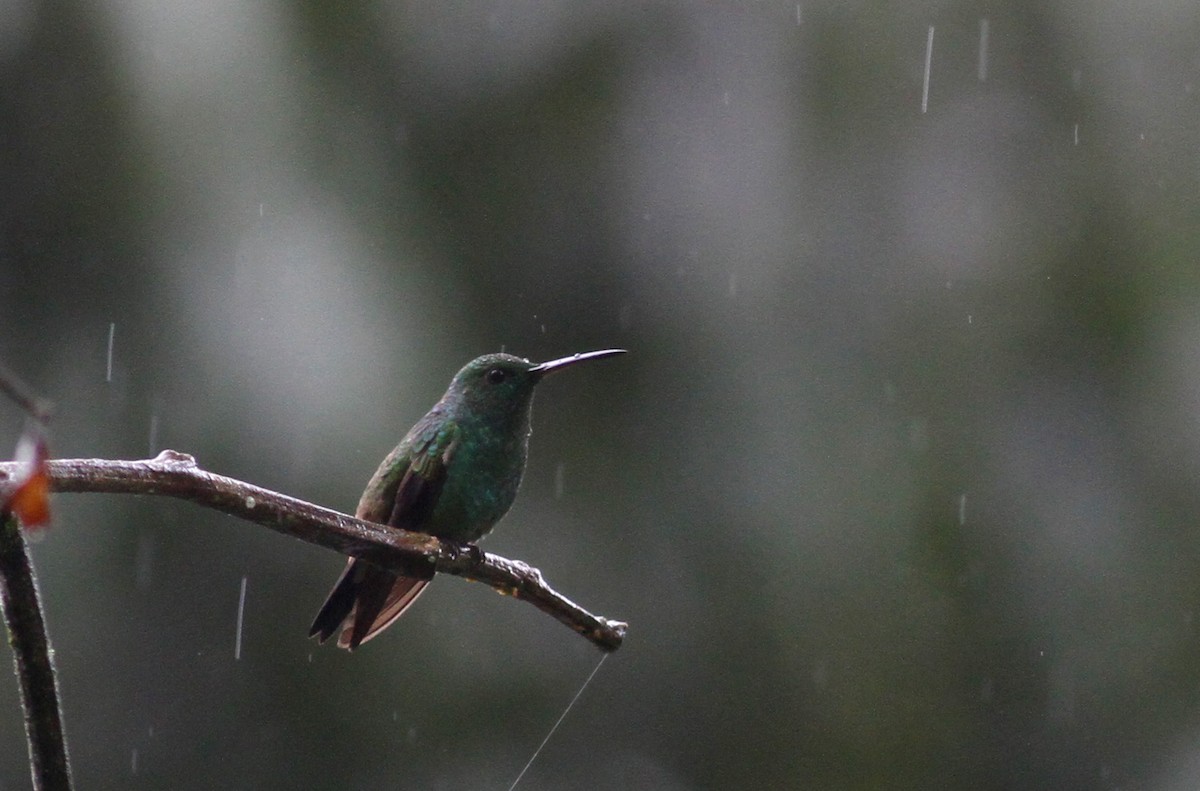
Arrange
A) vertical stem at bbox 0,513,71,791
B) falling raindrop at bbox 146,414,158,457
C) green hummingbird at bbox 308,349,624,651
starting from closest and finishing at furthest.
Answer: vertical stem at bbox 0,513,71,791
green hummingbird at bbox 308,349,624,651
falling raindrop at bbox 146,414,158,457

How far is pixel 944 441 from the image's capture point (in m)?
6.69

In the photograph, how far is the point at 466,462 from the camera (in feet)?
10.9

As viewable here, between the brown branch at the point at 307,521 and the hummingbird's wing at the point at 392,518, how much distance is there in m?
0.83

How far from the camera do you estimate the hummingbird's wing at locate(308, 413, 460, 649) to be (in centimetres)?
299

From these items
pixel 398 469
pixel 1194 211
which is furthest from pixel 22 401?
pixel 1194 211

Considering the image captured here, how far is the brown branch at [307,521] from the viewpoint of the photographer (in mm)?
1322

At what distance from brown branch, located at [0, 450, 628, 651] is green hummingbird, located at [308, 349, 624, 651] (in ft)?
3.50

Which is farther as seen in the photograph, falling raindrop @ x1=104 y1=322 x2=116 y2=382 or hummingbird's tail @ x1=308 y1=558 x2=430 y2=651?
falling raindrop @ x1=104 y1=322 x2=116 y2=382

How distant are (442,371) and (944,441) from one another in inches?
106

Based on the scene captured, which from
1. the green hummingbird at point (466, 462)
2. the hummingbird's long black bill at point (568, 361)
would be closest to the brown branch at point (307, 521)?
the hummingbird's long black bill at point (568, 361)

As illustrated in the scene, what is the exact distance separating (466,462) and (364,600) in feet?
1.66

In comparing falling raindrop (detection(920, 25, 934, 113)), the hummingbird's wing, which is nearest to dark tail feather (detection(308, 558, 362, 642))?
the hummingbird's wing

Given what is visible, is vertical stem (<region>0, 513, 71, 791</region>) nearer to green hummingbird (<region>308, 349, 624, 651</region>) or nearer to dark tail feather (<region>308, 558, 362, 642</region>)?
dark tail feather (<region>308, 558, 362, 642</region>)

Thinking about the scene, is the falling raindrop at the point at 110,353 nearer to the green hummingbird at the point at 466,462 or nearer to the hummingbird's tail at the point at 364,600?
the green hummingbird at the point at 466,462
